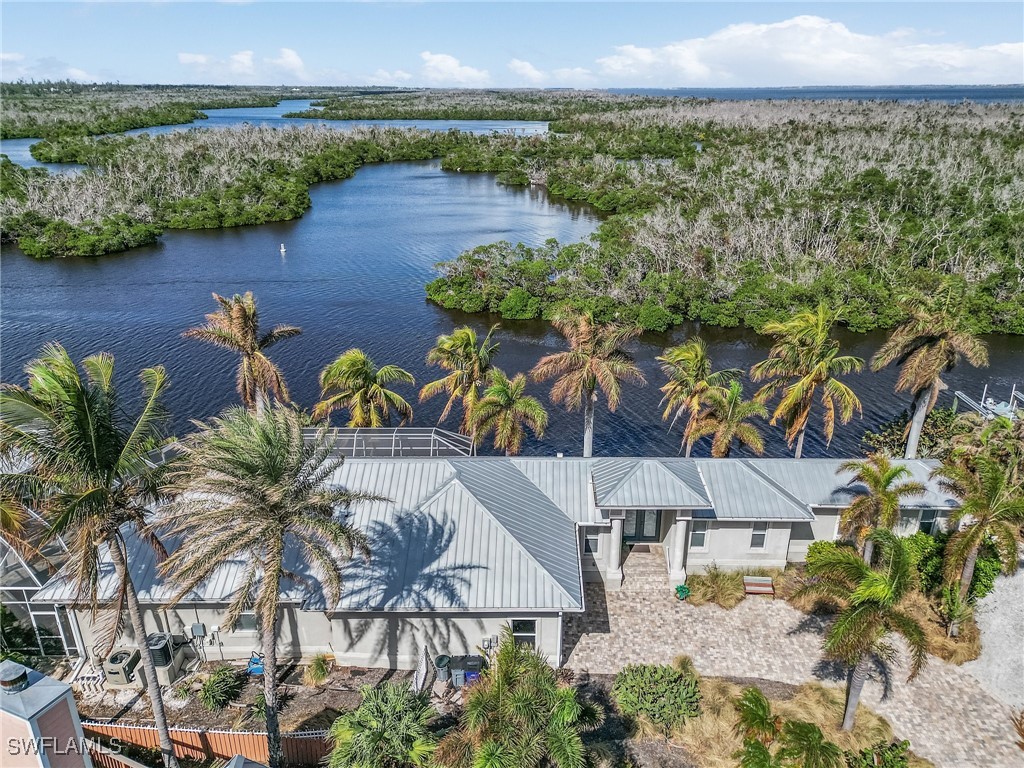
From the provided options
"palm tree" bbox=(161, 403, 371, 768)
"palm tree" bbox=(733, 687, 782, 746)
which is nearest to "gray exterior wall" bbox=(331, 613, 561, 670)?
"palm tree" bbox=(161, 403, 371, 768)

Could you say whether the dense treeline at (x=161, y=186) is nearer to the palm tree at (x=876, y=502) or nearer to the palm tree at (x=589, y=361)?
the palm tree at (x=589, y=361)

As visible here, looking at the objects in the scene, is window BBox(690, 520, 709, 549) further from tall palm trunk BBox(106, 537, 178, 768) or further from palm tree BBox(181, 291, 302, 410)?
tall palm trunk BBox(106, 537, 178, 768)

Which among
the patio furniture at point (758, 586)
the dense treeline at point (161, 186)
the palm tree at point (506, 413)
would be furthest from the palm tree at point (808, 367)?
the dense treeline at point (161, 186)

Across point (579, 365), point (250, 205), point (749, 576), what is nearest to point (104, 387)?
point (579, 365)

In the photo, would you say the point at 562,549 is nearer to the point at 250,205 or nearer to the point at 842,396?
the point at 842,396

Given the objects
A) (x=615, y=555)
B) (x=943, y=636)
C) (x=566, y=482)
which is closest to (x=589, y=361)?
(x=566, y=482)
